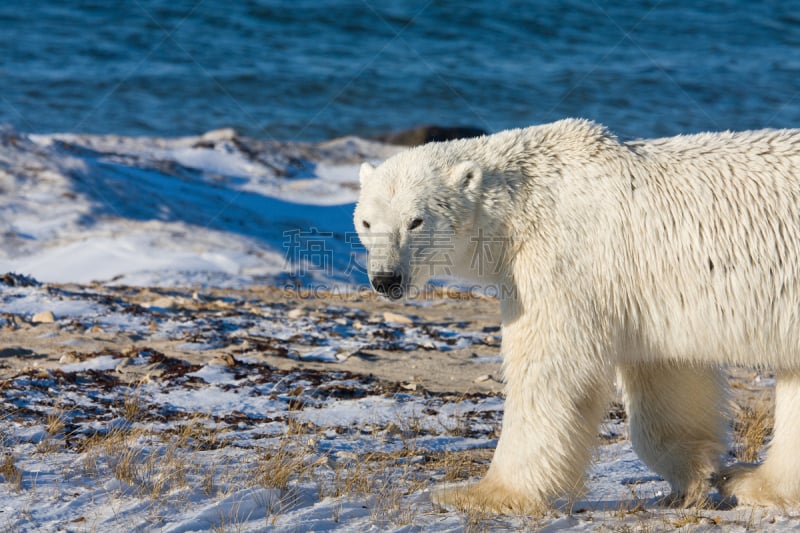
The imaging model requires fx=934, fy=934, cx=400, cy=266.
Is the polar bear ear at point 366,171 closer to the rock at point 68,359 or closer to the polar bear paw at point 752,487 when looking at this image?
the polar bear paw at point 752,487

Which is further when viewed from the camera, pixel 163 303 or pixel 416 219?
pixel 163 303

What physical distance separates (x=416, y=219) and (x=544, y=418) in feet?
3.71

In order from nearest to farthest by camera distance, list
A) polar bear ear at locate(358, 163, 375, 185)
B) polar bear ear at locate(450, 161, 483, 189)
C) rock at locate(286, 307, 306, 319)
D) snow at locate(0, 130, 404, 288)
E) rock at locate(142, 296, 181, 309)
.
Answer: polar bear ear at locate(450, 161, 483, 189) → polar bear ear at locate(358, 163, 375, 185) → rock at locate(142, 296, 181, 309) → rock at locate(286, 307, 306, 319) → snow at locate(0, 130, 404, 288)

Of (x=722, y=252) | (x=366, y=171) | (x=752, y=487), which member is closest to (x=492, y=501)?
(x=752, y=487)

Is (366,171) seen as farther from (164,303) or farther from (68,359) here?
(164,303)

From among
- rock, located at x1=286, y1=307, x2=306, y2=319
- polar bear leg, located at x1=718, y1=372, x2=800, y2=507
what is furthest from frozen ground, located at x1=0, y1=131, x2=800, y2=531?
polar bear leg, located at x1=718, y1=372, x2=800, y2=507

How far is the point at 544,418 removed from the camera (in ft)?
14.2

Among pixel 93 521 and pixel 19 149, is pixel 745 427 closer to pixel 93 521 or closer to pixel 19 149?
pixel 93 521

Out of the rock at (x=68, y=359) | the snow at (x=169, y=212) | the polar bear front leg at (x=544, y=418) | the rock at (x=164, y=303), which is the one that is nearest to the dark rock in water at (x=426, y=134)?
the snow at (x=169, y=212)

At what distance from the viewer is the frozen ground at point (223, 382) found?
414 cm

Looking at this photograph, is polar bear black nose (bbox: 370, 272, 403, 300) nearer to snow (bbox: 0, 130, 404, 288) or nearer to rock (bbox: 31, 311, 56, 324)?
rock (bbox: 31, 311, 56, 324)

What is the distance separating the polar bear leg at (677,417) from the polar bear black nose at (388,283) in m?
1.27

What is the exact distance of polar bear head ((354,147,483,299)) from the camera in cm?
453

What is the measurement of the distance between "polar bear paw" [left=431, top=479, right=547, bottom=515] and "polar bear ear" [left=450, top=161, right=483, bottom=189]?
1.46 metres
